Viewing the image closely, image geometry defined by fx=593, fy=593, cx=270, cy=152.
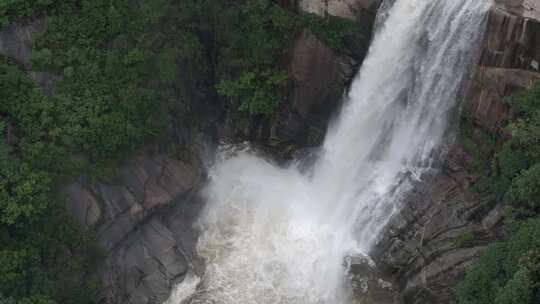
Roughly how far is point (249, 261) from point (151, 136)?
496 cm

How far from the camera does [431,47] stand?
658 inches

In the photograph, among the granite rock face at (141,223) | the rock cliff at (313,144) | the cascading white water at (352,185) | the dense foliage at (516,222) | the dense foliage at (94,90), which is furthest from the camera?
the granite rock face at (141,223)

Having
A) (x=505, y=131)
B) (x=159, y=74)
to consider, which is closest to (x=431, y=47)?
(x=505, y=131)

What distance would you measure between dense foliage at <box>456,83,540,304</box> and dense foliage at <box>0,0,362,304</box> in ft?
19.8

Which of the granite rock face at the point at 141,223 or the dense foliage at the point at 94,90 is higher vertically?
the dense foliage at the point at 94,90

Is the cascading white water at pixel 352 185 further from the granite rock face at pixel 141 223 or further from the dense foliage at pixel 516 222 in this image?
the dense foliage at pixel 516 222

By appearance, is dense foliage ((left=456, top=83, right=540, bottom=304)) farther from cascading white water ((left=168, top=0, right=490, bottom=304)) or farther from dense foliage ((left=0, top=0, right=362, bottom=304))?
dense foliage ((left=0, top=0, right=362, bottom=304))

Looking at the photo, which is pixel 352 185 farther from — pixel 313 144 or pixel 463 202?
pixel 463 202

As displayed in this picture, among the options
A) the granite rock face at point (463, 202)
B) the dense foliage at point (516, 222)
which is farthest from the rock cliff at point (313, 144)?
the dense foliage at point (516, 222)

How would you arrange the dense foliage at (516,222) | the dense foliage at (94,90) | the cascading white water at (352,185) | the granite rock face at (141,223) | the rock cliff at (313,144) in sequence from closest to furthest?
the dense foliage at (516,222) → the dense foliage at (94,90) → the rock cliff at (313,144) → the cascading white water at (352,185) → the granite rock face at (141,223)

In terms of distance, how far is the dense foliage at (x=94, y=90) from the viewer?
15.3 m

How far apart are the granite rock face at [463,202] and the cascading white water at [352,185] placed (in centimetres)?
48

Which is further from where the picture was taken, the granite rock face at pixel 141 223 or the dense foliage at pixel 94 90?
the granite rock face at pixel 141 223

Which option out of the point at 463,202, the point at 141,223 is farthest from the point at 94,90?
the point at 463,202
